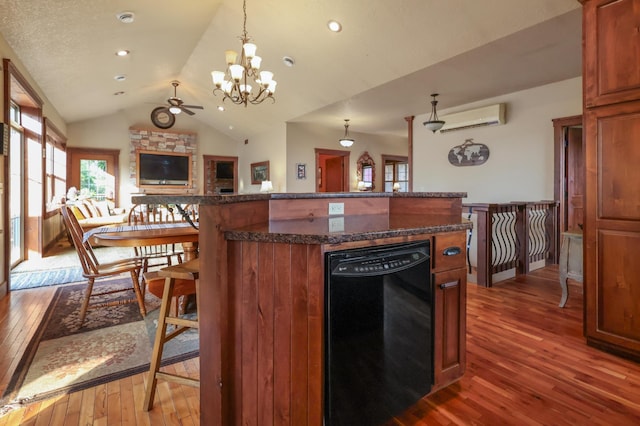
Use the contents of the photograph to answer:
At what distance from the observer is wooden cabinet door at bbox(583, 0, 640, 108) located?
2.01 metres

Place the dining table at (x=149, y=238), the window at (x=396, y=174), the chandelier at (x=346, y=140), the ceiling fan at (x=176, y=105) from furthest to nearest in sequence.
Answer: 1. the window at (x=396, y=174)
2. the chandelier at (x=346, y=140)
3. the ceiling fan at (x=176, y=105)
4. the dining table at (x=149, y=238)

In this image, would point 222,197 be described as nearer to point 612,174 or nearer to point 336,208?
point 336,208

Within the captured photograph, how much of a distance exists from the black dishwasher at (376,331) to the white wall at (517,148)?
4372 mm

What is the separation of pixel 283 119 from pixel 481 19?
465cm

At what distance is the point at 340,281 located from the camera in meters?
1.23

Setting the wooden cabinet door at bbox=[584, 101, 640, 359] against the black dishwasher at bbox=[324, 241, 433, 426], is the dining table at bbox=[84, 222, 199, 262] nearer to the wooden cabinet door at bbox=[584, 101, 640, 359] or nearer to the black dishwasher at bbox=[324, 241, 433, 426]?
the black dishwasher at bbox=[324, 241, 433, 426]

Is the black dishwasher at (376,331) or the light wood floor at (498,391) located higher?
the black dishwasher at (376,331)

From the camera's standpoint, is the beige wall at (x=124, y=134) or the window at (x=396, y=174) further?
the window at (x=396, y=174)

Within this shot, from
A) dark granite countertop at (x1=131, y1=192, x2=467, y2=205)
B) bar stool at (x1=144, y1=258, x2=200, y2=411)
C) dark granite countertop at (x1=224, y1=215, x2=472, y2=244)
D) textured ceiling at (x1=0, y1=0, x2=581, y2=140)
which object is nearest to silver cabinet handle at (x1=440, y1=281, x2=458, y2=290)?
dark granite countertop at (x1=224, y1=215, x2=472, y2=244)

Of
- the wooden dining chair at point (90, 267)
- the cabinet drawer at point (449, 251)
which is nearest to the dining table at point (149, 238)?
the wooden dining chair at point (90, 267)

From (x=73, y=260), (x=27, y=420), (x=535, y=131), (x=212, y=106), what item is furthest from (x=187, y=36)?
(x=535, y=131)

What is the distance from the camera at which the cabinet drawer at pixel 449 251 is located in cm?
157

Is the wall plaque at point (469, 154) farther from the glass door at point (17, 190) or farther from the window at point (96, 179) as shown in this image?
the window at point (96, 179)

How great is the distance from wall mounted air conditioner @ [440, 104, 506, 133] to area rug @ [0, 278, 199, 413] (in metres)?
5.06
